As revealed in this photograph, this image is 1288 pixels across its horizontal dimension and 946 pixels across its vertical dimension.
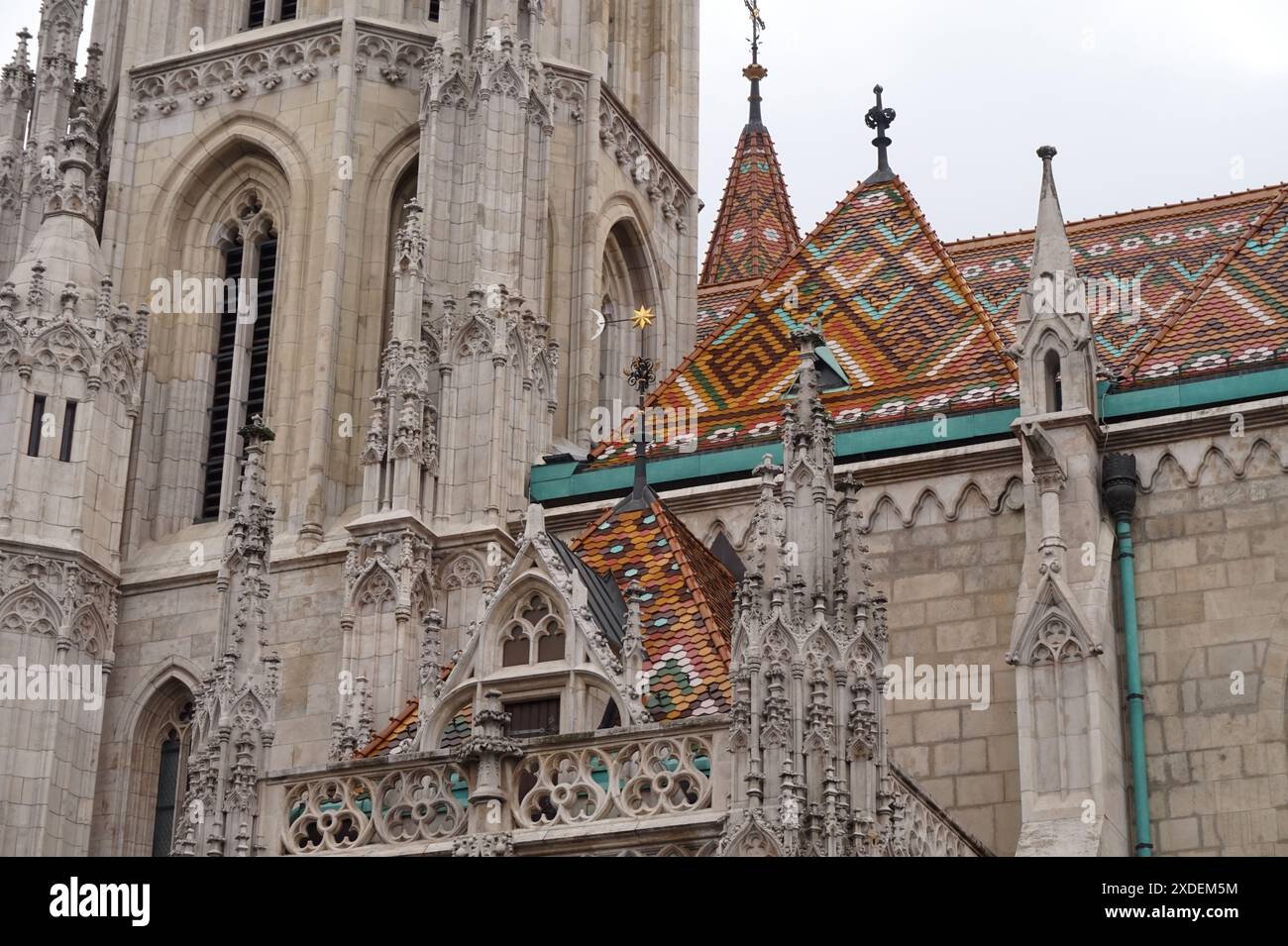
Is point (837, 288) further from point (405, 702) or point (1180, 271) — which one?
point (405, 702)

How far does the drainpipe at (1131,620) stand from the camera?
1938cm

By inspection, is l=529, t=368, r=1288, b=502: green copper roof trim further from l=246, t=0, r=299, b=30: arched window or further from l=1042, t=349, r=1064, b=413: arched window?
l=246, t=0, r=299, b=30: arched window

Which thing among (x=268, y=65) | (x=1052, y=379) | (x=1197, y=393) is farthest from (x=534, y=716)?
(x=268, y=65)

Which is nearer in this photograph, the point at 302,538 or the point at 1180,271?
the point at 302,538

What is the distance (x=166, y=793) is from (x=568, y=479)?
177 inches

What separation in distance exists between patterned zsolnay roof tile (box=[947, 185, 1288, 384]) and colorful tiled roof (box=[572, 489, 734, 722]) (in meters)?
4.65

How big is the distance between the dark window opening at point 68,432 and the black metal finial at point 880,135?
856cm

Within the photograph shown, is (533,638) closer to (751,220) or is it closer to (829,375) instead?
(829,375)

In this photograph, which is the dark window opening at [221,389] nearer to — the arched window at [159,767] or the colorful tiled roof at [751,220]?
the arched window at [159,767]
